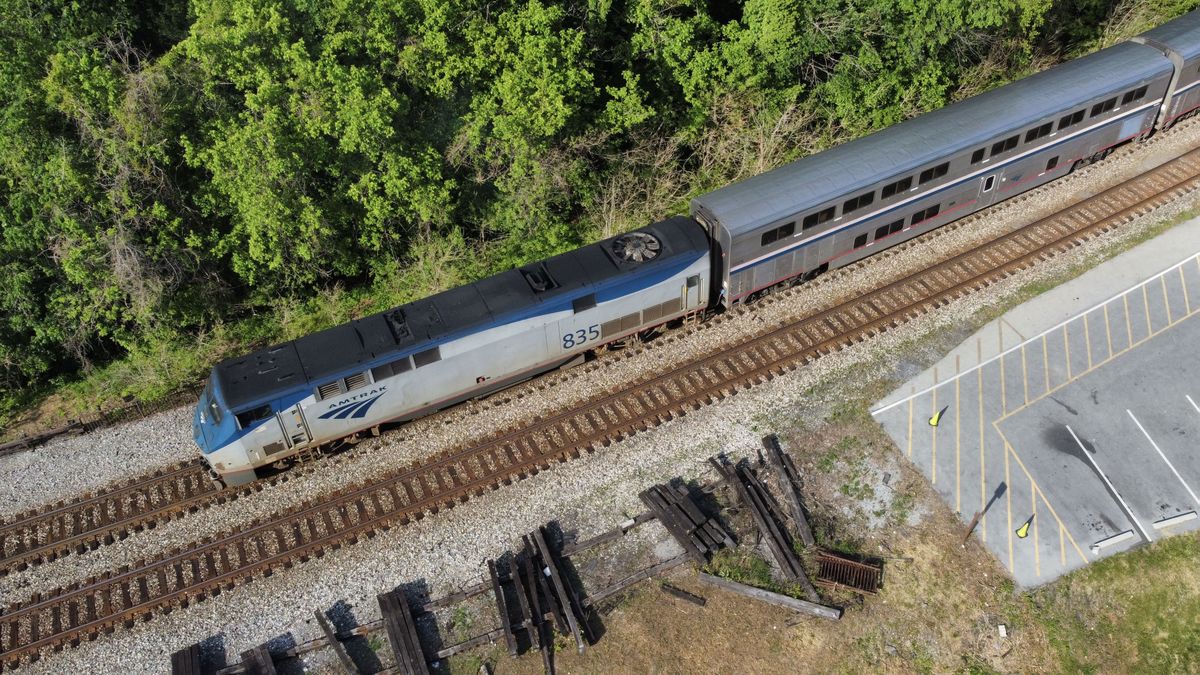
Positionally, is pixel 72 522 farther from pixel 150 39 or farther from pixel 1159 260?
pixel 1159 260

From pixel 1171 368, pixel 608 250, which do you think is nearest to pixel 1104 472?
pixel 1171 368

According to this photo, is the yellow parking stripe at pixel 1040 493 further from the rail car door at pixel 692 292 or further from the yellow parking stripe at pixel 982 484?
the rail car door at pixel 692 292

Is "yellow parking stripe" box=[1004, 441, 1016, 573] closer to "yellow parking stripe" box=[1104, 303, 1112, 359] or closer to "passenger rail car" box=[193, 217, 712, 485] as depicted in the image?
"yellow parking stripe" box=[1104, 303, 1112, 359]

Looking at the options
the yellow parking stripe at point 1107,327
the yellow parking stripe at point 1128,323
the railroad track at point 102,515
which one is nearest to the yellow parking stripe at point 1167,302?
the yellow parking stripe at point 1128,323

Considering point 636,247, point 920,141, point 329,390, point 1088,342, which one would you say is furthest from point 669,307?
point 1088,342

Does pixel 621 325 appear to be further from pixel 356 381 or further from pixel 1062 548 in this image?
pixel 1062 548

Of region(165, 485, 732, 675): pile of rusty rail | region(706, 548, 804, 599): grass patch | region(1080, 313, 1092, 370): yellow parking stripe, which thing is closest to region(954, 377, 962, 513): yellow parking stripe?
region(1080, 313, 1092, 370): yellow parking stripe
